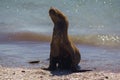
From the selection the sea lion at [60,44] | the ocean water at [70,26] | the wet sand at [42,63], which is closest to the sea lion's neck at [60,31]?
the sea lion at [60,44]

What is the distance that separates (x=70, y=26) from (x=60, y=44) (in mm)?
5634

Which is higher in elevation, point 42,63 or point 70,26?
point 70,26

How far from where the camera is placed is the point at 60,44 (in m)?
7.59

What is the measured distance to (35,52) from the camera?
9.52 meters

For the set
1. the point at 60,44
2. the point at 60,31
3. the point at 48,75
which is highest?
the point at 60,31

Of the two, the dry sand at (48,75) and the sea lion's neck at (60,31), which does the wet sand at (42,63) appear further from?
the sea lion's neck at (60,31)

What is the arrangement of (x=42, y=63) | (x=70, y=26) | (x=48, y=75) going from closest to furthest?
1. (x=48, y=75)
2. (x=42, y=63)
3. (x=70, y=26)

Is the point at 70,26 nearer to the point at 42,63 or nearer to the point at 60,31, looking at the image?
the point at 42,63

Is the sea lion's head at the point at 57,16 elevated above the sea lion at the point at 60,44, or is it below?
above

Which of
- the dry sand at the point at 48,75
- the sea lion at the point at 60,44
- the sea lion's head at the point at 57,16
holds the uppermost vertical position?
the sea lion's head at the point at 57,16

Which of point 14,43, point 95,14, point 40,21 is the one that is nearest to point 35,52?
point 14,43

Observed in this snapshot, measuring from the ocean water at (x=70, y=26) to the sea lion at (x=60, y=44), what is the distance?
919 mm

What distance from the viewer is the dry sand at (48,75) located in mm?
7066

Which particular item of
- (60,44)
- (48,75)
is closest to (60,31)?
(60,44)
